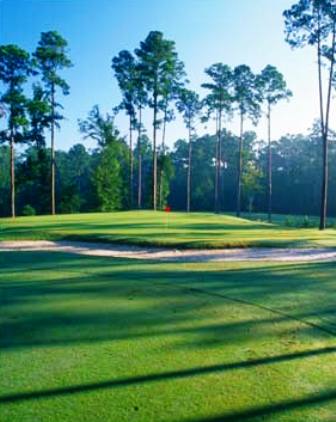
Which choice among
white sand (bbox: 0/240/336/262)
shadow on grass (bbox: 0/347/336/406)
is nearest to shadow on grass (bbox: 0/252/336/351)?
shadow on grass (bbox: 0/347/336/406)

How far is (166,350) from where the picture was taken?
461cm

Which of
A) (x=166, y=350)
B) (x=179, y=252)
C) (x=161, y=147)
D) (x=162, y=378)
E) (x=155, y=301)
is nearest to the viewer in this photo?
(x=162, y=378)

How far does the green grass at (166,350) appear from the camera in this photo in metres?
3.42

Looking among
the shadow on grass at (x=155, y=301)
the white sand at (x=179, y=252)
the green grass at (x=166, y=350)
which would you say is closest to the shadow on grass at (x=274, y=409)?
the green grass at (x=166, y=350)

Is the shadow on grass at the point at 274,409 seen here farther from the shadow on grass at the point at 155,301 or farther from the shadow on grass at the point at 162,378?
the shadow on grass at the point at 155,301

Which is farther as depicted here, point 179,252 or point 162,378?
point 179,252

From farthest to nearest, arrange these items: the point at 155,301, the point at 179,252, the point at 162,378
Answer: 1. the point at 179,252
2. the point at 155,301
3. the point at 162,378

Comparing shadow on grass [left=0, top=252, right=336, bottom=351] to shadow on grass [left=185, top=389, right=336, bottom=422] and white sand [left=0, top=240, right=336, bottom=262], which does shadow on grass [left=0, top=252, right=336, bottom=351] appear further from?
white sand [left=0, top=240, right=336, bottom=262]

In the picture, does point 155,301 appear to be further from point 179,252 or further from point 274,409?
point 179,252

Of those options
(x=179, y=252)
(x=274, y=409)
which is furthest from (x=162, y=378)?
(x=179, y=252)

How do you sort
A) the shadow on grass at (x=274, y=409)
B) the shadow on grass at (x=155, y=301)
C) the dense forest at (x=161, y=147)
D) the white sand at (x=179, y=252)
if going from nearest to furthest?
the shadow on grass at (x=274, y=409)
the shadow on grass at (x=155, y=301)
the white sand at (x=179, y=252)
the dense forest at (x=161, y=147)

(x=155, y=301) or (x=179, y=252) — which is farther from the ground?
(x=155, y=301)

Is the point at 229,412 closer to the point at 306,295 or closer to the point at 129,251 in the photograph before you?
the point at 306,295

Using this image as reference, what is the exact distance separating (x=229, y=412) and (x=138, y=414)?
0.69 metres
